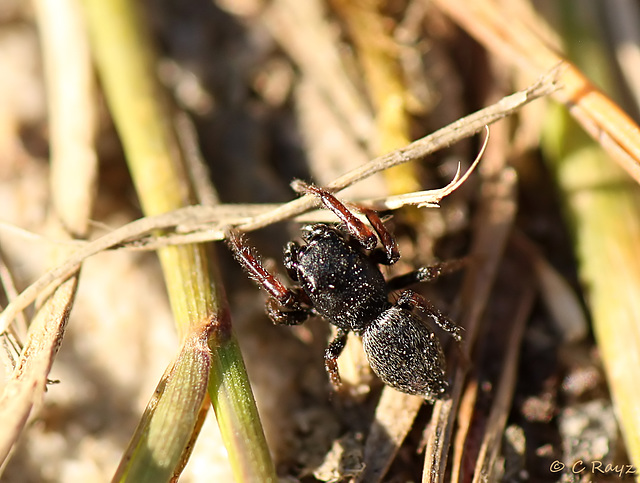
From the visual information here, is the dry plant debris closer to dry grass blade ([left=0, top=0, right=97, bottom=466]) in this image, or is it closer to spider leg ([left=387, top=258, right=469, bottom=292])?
dry grass blade ([left=0, top=0, right=97, bottom=466])

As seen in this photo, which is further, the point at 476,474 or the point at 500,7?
the point at 500,7

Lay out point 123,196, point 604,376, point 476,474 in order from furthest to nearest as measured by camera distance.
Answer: point 123,196
point 604,376
point 476,474

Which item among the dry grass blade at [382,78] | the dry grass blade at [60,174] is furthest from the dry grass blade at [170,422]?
the dry grass blade at [382,78]

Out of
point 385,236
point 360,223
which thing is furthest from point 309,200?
point 385,236

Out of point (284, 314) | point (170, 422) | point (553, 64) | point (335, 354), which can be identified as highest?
point (553, 64)

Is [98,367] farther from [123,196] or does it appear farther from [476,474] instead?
[476,474]

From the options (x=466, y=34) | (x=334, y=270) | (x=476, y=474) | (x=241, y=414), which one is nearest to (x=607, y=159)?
(x=466, y=34)

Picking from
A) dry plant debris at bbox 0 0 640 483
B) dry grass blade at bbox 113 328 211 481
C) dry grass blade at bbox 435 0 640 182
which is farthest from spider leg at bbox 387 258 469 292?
dry grass blade at bbox 113 328 211 481

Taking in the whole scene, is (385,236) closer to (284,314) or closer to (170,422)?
(284,314)
